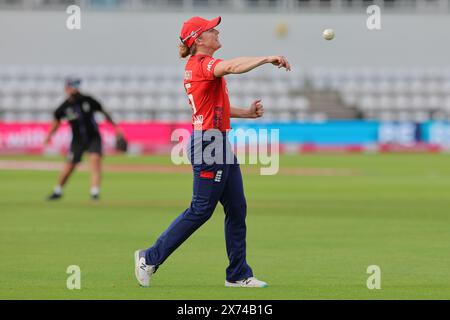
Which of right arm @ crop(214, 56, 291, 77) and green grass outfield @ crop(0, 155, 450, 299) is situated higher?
right arm @ crop(214, 56, 291, 77)

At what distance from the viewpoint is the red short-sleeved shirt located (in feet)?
33.5

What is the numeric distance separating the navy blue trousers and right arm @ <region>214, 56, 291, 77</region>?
817mm

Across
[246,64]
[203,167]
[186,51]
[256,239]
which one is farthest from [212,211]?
[256,239]

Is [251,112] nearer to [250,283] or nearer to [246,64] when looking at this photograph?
[246,64]

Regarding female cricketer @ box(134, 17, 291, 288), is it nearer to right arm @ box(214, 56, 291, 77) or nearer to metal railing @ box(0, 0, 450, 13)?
right arm @ box(214, 56, 291, 77)

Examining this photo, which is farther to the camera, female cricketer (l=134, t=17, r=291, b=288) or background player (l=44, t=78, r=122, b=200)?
background player (l=44, t=78, r=122, b=200)

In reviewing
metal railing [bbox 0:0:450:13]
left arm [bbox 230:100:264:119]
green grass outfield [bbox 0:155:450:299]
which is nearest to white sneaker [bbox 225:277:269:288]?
green grass outfield [bbox 0:155:450:299]

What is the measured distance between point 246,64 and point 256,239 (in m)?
5.97

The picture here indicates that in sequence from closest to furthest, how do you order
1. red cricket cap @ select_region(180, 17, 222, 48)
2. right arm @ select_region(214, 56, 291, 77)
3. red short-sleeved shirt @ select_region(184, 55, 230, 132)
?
1. right arm @ select_region(214, 56, 291, 77)
2. red short-sleeved shirt @ select_region(184, 55, 230, 132)
3. red cricket cap @ select_region(180, 17, 222, 48)

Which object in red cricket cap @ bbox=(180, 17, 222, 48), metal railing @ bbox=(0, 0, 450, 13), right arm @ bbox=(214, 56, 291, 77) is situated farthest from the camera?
metal railing @ bbox=(0, 0, 450, 13)

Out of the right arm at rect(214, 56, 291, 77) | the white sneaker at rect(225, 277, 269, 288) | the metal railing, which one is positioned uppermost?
the metal railing

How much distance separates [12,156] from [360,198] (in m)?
20.2
